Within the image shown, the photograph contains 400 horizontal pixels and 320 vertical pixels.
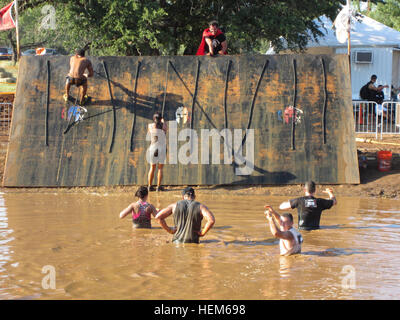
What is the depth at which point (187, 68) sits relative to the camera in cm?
1459

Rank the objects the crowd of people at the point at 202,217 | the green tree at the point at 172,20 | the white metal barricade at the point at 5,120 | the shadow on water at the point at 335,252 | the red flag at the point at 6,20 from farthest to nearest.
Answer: the white metal barricade at the point at 5,120 < the green tree at the point at 172,20 < the red flag at the point at 6,20 < the shadow on water at the point at 335,252 < the crowd of people at the point at 202,217

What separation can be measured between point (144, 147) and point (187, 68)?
2285 millimetres

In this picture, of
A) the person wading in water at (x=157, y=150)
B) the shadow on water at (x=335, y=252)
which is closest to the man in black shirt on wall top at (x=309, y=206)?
the shadow on water at (x=335, y=252)

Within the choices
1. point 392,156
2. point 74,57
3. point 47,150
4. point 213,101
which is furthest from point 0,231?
point 392,156

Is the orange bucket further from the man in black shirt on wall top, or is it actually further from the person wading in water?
the person wading in water

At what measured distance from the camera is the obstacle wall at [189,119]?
13.9m

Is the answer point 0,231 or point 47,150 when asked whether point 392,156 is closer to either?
point 47,150

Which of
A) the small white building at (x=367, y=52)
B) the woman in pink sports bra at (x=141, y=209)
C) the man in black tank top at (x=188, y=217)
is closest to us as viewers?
the man in black tank top at (x=188, y=217)

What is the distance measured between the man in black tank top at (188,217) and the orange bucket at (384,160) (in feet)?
23.0

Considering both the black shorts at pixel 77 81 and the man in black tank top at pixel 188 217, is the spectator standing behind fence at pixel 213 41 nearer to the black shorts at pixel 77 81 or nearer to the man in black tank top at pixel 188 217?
the black shorts at pixel 77 81

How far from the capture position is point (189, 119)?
14.3 meters

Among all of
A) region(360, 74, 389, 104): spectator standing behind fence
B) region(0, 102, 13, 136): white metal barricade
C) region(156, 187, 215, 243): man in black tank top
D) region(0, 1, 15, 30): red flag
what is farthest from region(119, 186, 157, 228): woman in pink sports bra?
region(360, 74, 389, 104): spectator standing behind fence

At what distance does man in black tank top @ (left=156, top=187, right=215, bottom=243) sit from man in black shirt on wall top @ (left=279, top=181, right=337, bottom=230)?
146 cm

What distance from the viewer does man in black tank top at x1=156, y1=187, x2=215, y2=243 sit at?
8.95 meters
